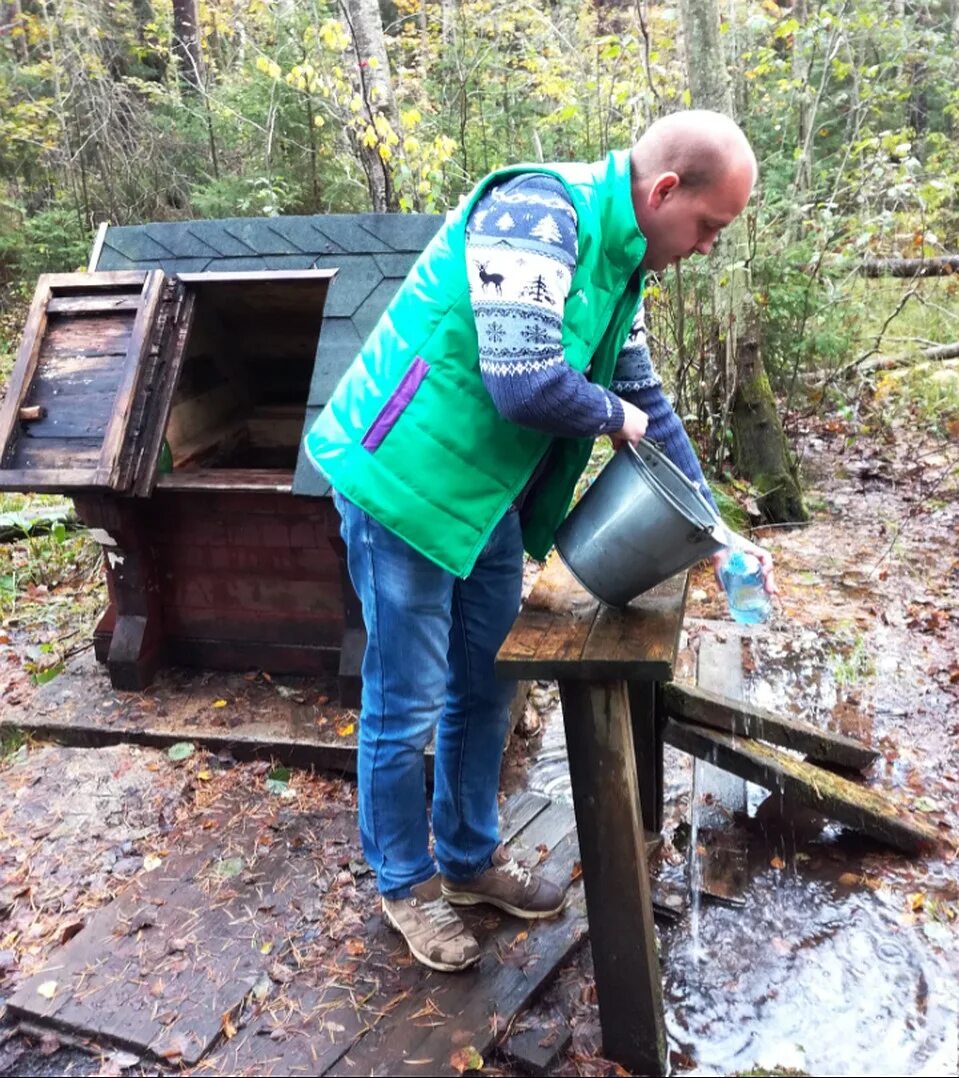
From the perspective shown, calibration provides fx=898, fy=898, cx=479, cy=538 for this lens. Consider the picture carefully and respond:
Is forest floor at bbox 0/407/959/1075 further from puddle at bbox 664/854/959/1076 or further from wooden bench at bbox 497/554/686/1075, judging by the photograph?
wooden bench at bbox 497/554/686/1075

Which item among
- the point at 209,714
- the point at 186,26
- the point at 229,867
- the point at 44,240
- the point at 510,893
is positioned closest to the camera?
the point at 510,893

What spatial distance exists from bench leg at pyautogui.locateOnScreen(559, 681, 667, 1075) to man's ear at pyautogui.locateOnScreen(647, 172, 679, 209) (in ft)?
3.28

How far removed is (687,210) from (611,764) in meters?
1.18

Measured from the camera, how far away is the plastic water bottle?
2.18 m

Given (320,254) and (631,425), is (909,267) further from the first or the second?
(631,425)

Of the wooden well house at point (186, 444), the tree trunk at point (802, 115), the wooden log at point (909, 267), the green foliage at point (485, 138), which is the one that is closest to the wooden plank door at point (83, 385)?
the wooden well house at point (186, 444)

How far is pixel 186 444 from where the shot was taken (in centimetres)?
416

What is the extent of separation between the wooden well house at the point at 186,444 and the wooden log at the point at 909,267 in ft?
16.8

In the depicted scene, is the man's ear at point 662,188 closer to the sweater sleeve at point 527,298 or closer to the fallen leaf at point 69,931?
the sweater sleeve at point 527,298

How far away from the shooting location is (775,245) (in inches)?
258

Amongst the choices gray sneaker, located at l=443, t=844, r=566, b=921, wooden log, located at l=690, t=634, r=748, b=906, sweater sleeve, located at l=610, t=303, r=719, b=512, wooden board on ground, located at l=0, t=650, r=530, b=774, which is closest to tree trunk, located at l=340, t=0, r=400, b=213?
wooden board on ground, located at l=0, t=650, r=530, b=774

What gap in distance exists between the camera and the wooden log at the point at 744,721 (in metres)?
2.86

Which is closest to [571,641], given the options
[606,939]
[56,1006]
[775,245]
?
[606,939]

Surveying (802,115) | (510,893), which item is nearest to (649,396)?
(510,893)
